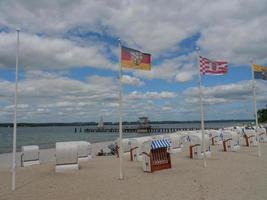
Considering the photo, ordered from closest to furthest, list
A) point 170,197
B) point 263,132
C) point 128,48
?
point 170,197, point 128,48, point 263,132

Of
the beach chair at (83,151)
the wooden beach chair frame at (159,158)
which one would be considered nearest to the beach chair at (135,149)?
the beach chair at (83,151)

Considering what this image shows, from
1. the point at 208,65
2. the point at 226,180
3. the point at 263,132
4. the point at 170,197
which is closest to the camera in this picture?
the point at 170,197

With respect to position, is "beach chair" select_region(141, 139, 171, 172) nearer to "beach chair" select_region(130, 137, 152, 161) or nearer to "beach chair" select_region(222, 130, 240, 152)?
"beach chair" select_region(130, 137, 152, 161)

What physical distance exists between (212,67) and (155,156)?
4.08 m

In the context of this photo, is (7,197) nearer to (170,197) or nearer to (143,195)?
(143,195)

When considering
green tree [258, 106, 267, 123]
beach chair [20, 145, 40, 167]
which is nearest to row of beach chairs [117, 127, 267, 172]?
beach chair [20, 145, 40, 167]

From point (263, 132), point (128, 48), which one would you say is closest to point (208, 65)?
point (128, 48)

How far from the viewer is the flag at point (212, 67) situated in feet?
43.3

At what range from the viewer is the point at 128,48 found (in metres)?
11.2

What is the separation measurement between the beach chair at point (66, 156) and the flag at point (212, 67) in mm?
5732

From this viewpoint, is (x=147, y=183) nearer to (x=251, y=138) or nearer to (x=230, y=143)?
(x=230, y=143)

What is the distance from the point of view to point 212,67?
43.8ft

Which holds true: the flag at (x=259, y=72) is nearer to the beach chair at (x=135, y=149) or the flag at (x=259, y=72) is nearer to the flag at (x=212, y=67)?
the flag at (x=212, y=67)

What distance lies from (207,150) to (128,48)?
7904 mm
